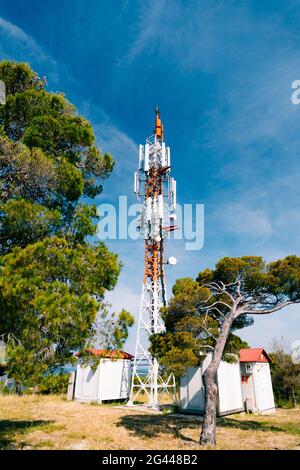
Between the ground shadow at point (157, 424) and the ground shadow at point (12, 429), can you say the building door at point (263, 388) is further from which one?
the ground shadow at point (12, 429)

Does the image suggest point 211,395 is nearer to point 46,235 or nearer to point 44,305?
point 44,305

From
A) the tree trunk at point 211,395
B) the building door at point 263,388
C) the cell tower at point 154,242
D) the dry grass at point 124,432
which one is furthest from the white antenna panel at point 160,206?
the dry grass at point 124,432

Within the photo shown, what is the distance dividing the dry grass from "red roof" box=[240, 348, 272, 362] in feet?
16.4

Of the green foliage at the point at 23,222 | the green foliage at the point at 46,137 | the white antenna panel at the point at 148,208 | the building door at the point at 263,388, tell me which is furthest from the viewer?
the white antenna panel at the point at 148,208

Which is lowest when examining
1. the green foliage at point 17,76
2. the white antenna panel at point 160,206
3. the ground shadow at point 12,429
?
the ground shadow at point 12,429

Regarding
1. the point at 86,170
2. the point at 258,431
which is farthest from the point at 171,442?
the point at 86,170

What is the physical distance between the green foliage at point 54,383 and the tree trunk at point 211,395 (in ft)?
17.0

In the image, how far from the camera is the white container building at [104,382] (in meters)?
22.6

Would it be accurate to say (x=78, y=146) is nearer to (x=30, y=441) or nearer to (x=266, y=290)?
(x=266, y=290)

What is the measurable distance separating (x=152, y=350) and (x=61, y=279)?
695cm

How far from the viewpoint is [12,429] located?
39.4ft

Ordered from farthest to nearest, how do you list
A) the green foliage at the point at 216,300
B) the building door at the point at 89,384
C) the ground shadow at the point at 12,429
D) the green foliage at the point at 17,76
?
1. the building door at the point at 89,384
2. the green foliage at the point at 216,300
3. the green foliage at the point at 17,76
4. the ground shadow at the point at 12,429

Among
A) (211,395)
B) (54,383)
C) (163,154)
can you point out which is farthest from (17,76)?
(163,154)

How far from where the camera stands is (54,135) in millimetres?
10773
